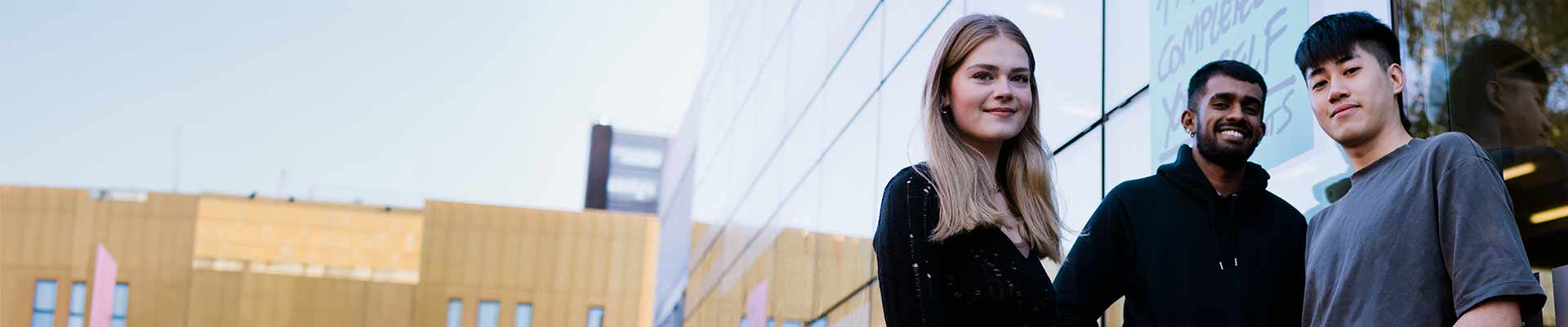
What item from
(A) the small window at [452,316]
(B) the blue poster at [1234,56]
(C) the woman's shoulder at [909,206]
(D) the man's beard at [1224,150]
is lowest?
(A) the small window at [452,316]

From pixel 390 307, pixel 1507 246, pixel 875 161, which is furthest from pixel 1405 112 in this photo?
pixel 390 307

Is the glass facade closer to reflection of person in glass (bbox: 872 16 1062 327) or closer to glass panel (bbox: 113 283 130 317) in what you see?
reflection of person in glass (bbox: 872 16 1062 327)

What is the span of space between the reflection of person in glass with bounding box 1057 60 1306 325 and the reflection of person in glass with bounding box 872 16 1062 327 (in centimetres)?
63

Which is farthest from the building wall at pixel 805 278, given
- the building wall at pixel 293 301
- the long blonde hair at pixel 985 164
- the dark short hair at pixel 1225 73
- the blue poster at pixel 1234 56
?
the building wall at pixel 293 301

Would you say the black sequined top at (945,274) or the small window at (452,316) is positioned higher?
the black sequined top at (945,274)

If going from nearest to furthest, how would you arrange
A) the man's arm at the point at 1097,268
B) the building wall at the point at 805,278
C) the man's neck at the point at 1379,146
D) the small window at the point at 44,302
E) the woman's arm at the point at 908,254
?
the woman's arm at the point at 908,254, the man's neck at the point at 1379,146, the man's arm at the point at 1097,268, the building wall at the point at 805,278, the small window at the point at 44,302

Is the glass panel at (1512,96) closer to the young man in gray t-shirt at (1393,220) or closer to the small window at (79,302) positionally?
the young man in gray t-shirt at (1393,220)

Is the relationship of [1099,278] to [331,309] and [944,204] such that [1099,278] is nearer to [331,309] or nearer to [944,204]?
[944,204]

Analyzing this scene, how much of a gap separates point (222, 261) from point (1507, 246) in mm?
40839

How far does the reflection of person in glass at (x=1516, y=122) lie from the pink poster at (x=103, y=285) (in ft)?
134

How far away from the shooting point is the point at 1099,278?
151 inches

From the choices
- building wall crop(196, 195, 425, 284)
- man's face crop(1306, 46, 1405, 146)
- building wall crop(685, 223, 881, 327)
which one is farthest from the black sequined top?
building wall crop(196, 195, 425, 284)

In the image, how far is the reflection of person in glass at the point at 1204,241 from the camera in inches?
144

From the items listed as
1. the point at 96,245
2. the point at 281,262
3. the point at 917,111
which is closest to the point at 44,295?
the point at 96,245
